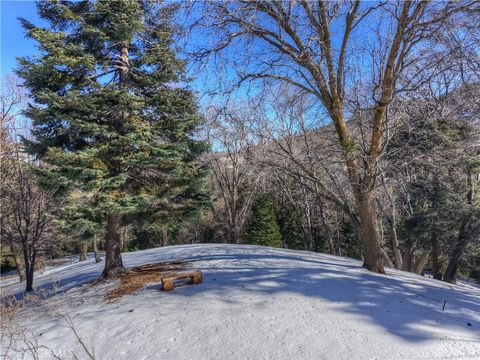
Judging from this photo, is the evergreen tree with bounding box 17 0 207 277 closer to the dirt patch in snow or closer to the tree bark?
the dirt patch in snow

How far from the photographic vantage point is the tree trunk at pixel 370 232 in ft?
22.2

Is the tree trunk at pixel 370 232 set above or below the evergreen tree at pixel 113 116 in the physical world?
below

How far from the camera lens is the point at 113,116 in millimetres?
6574

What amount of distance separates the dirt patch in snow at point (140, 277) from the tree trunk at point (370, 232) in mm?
4041

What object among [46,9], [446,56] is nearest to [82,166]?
[46,9]

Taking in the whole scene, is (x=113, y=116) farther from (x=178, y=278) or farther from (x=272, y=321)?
(x=272, y=321)

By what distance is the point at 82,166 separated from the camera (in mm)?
5875

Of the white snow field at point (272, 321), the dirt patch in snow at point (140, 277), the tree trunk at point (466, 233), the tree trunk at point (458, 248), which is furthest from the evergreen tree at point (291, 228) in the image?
the white snow field at point (272, 321)

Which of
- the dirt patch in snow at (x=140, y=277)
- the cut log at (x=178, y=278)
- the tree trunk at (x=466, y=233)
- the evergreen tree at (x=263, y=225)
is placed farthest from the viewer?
the evergreen tree at (x=263, y=225)

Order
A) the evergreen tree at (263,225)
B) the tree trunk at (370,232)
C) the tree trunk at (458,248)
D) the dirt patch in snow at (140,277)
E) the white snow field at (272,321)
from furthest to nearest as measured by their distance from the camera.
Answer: the evergreen tree at (263,225) → the tree trunk at (458,248) → the tree trunk at (370,232) → the dirt patch in snow at (140,277) → the white snow field at (272,321)

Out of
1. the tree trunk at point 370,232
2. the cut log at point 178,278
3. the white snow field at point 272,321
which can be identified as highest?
the tree trunk at point 370,232

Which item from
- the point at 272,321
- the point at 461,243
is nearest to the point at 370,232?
the point at 272,321

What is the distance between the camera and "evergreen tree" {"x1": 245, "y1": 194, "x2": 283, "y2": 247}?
2338 centimetres

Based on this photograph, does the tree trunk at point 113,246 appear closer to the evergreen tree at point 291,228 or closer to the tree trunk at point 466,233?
the tree trunk at point 466,233
